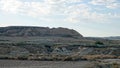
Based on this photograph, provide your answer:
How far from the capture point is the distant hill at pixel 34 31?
151 meters

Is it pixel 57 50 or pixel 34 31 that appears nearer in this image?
pixel 57 50

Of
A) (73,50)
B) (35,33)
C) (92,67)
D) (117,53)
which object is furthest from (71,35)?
(92,67)

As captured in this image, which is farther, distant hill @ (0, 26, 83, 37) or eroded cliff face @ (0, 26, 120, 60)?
distant hill @ (0, 26, 83, 37)

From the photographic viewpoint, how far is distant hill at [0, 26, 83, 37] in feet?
496

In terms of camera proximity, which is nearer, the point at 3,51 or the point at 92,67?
the point at 92,67

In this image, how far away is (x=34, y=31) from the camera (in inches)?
6211

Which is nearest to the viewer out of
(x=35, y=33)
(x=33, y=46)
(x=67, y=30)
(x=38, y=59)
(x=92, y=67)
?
(x=92, y=67)

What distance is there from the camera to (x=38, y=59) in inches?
2122

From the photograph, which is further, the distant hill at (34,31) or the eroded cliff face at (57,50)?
the distant hill at (34,31)

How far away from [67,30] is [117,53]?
104219mm

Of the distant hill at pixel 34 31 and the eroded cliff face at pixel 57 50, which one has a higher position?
the eroded cliff face at pixel 57 50

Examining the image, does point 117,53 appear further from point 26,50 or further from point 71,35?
point 71,35

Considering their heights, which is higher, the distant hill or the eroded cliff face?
the eroded cliff face

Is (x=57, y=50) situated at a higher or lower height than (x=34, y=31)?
higher
